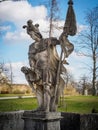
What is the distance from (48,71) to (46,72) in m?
0.08

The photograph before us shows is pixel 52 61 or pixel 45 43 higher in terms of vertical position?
pixel 45 43

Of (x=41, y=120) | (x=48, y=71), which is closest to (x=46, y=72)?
(x=48, y=71)

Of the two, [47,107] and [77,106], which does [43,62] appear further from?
[77,106]

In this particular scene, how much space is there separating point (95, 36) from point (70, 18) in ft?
56.3

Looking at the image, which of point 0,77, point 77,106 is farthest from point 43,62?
point 0,77

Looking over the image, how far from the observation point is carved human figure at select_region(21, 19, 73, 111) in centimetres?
928

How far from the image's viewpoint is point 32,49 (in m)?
9.72

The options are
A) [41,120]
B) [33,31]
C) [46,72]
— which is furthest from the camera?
[33,31]

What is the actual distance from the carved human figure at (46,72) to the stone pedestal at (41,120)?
258mm

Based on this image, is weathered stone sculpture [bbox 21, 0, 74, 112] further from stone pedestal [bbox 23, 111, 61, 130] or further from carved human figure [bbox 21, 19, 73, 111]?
stone pedestal [bbox 23, 111, 61, 130]

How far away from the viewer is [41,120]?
890 cm

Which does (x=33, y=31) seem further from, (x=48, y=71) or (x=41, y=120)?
(x=41, y=120)

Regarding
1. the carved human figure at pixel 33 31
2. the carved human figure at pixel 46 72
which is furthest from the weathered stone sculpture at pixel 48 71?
the carved human figure at pixel 33 31

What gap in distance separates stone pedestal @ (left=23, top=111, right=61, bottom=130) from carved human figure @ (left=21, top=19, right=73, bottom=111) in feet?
0.85
